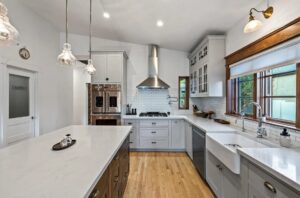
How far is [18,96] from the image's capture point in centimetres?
360

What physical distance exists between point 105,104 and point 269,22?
3595 millimetres

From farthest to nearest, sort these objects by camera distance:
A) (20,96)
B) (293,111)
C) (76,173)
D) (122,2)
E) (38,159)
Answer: (20,96) → (122,2) → (293,111) → (38,159) → (76,173)

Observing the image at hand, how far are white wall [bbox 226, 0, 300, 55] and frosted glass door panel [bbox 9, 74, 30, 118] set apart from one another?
4.18 m

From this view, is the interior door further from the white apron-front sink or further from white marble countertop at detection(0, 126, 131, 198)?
the white apron-front sink

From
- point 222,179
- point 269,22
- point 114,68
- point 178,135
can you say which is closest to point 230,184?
point 222,179

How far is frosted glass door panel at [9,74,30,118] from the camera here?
11.2 ft

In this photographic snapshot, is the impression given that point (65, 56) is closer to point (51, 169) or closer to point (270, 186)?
point (51, 169)

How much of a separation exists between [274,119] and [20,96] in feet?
14.8

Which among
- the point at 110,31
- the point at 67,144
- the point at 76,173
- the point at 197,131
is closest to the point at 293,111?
the point at 197,131

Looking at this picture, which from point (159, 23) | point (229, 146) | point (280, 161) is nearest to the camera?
point (280, 161)

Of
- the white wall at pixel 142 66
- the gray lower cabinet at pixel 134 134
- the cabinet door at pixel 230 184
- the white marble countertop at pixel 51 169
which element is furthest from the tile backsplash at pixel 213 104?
the white marble countertop at pixel 51 169

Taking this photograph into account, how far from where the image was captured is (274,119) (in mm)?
2145

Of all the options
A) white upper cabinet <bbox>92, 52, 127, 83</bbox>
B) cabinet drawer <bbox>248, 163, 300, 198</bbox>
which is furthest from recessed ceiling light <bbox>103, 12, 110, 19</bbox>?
cabinet drawer <bbox>248, 163, 300, 198</bbox>

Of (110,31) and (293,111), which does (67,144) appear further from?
(110,31)
